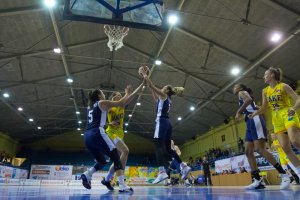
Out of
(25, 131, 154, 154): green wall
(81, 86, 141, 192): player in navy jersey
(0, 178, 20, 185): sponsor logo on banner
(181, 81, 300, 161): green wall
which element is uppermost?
(25, 131, 154, 154): green wall

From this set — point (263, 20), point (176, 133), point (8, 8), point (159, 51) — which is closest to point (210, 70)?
point (159, 51)

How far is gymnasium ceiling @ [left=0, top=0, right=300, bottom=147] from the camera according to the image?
1046cm

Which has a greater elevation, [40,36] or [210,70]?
[40,36]

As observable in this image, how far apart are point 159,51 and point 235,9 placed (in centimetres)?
516

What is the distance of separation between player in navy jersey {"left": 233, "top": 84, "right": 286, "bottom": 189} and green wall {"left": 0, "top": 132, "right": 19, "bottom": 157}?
28.9 metres

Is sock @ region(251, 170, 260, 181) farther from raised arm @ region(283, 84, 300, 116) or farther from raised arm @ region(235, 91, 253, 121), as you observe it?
raised arm @ region(283, 84, 300, 116)

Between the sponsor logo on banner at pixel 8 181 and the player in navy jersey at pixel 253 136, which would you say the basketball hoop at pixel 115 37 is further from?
the sponsor logo on banner at pixel 8 181

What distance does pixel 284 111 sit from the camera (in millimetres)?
3744

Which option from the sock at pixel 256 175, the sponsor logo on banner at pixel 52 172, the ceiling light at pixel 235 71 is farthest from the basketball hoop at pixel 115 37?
the sponsor logo on banner at pixel 52 172

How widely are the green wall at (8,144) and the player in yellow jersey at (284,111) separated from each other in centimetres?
2952

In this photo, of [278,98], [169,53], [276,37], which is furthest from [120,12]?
[169,53]

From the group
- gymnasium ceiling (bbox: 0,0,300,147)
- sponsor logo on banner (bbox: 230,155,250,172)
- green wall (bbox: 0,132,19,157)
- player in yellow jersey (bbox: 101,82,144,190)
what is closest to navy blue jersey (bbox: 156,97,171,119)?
player in yellow jersey (bbox: 101,82,144,190)

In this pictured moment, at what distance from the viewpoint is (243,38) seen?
1158 cm

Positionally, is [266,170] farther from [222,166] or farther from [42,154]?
[42,154]
